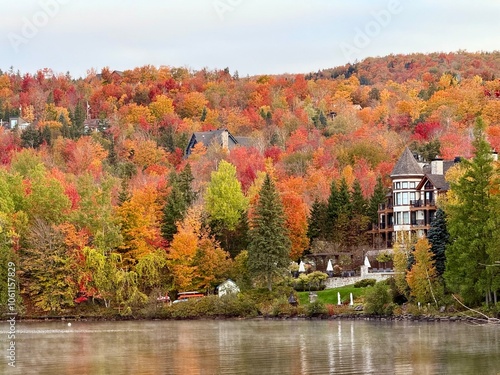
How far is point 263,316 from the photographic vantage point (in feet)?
229

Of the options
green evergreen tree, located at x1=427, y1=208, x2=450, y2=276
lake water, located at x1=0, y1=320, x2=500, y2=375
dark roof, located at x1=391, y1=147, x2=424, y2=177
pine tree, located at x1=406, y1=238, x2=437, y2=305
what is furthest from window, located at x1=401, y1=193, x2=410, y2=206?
lake water, located at x1=0, y1=320, x2=500, y2=375

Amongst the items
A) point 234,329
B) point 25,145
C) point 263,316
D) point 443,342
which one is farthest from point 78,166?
point 443,342

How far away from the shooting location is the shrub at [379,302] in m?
63.6

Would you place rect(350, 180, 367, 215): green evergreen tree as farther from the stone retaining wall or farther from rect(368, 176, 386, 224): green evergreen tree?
the stone retaining wall

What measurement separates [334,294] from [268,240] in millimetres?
6429

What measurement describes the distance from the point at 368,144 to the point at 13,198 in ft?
148

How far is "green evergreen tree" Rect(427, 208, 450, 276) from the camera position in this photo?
6488 centimetres

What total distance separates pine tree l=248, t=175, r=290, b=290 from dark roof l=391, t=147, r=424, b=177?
13975 mm

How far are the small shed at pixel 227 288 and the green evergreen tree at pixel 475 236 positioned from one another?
59.5 feet

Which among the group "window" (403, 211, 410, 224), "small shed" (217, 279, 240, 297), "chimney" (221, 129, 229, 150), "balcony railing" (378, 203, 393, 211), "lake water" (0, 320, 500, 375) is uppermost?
"chimney" (221, 129, 229, 150)

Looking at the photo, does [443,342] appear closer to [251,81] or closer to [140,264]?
[140,264]

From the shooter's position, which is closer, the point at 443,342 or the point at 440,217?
the point at 443,342

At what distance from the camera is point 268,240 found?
75.3 metres

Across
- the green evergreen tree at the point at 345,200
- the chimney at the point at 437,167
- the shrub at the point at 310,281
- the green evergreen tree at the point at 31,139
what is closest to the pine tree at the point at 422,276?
the shrub at the point at 310,281
